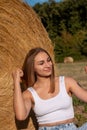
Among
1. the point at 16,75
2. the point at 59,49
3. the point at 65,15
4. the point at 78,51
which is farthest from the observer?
Result: the point at 65,15

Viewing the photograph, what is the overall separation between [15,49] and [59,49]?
2136 cm

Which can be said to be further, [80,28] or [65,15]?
[65,15]

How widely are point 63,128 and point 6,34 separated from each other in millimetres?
1606

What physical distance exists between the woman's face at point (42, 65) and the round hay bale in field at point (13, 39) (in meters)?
0.95

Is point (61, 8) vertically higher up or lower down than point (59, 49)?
higher up

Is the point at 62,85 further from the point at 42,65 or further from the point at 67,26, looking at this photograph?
the point at 67,26

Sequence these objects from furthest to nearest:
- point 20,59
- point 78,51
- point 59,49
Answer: point 78,51 → point 59,49 → point 20,59

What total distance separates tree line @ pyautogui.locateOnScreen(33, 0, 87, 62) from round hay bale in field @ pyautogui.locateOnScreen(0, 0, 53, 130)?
67.6ft

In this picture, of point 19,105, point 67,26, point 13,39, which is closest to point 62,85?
point 19,105

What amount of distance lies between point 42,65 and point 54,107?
39cm

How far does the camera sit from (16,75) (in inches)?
155

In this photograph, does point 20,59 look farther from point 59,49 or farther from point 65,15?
point 65,15

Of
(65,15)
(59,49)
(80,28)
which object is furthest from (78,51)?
(65,15)

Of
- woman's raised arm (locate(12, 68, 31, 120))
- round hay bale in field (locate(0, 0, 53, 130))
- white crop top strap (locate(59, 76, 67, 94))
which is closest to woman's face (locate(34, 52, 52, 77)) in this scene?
white crop top strap (locate(59, 76, 67, 94))
